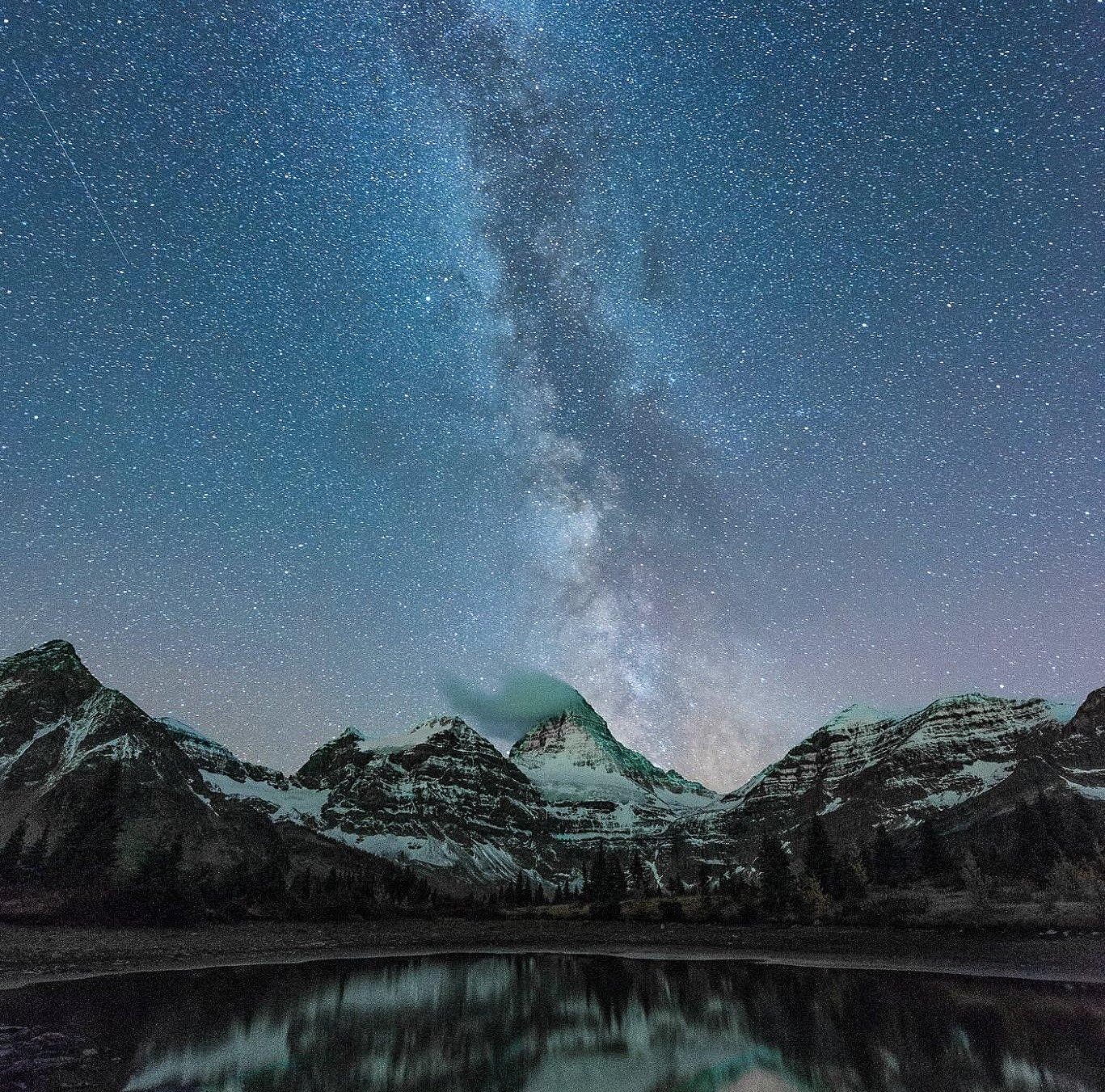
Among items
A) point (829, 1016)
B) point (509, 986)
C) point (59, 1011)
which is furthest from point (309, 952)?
point (829, 1016)

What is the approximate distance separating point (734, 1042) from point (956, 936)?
59534mm

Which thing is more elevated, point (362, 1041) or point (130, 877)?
point (130, 877)

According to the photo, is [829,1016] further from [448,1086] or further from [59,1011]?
[59,1011]

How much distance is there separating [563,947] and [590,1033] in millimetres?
76952

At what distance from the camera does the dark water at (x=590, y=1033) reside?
2166 centimetres

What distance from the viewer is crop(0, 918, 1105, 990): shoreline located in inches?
2117

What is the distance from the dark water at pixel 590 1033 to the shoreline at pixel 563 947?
30.2 feet

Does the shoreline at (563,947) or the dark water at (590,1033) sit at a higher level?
the shoreline at (563,947)

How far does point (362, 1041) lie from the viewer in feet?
94.2

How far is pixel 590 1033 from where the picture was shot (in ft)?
103

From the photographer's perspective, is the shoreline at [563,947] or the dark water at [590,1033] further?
the shoreline at [563,947]

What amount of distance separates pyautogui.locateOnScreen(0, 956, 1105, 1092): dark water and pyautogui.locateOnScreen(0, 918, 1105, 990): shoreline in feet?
30.2

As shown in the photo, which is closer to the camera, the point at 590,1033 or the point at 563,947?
the point at 590,1033

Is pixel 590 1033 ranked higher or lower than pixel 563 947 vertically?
lower
